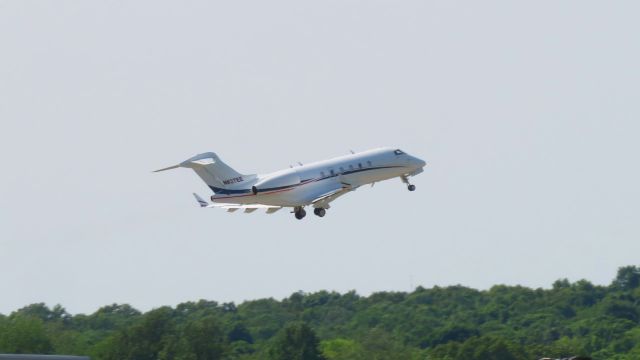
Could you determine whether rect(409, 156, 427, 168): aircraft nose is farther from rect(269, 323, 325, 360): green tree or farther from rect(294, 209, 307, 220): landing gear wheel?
rect(269, 323, 325, 360): green tree

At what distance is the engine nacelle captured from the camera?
4323 inches

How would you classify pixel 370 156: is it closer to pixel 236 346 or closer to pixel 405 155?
pixel 405 155

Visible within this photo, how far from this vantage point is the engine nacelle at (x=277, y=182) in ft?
360

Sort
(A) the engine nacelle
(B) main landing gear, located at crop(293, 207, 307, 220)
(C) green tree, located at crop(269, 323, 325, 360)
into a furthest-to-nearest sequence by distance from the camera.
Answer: (C) green tree, located at crop(269, 323, 325, 360), (B) main landing gear, located at crop(293, 207, 307, 220), (A) the engine nacelle

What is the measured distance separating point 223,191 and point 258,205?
2735mm

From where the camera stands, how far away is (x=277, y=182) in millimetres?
110312

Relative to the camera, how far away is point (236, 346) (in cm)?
19050

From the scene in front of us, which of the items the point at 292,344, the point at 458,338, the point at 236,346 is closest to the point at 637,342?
the point at 458,338

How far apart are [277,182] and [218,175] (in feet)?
12.9

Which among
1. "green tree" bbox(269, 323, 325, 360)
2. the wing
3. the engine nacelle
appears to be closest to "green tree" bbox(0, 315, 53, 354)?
"green tree" bbox(269, 323, 325, 360)

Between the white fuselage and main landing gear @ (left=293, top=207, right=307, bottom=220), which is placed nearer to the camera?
the white fuselage

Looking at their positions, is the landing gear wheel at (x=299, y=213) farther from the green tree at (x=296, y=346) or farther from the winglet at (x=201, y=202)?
the green tree at (x=296, y=346)

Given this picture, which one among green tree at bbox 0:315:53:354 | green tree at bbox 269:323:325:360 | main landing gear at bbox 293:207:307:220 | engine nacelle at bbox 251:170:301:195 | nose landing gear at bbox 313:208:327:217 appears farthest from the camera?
green tree at bbox 269:323:325:360

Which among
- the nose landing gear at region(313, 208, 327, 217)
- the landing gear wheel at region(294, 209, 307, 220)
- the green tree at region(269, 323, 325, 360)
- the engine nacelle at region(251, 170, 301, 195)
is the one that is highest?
the engine nacelle at region(251, 170, 301, 195)
